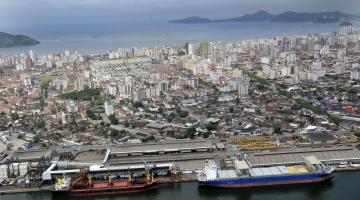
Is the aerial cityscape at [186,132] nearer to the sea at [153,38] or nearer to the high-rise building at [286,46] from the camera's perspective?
the high-rise building at [286,46]

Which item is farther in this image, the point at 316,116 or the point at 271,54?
the point at 271,54

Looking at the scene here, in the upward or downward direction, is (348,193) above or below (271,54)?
below

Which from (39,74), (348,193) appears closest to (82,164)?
(348,193)

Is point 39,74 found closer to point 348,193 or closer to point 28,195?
point 28,195

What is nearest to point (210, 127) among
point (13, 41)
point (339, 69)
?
point (339, 69)

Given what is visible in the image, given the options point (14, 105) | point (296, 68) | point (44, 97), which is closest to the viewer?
point (14, 105)
